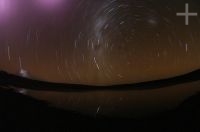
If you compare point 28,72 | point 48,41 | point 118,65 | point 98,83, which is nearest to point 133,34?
point 118,65

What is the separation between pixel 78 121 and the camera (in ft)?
7.61

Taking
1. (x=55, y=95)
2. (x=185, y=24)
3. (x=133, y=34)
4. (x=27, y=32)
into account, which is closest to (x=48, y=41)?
(x=27, y=32)

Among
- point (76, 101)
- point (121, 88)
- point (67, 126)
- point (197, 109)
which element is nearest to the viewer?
point (67, 126)

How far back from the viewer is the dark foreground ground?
7.22ft

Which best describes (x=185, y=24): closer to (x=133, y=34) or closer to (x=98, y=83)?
(x=133, y=34)

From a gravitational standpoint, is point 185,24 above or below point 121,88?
above

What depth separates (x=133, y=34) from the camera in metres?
2.82

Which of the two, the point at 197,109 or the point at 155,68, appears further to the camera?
the point at 155,68

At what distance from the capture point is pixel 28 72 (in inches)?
110

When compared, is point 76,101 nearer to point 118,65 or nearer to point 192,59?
point 118,65

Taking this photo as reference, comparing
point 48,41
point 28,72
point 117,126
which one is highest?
point 48,41

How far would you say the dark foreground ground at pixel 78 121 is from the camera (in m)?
2.20

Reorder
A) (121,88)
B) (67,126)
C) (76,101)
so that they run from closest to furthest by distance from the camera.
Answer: (67,126) < (76,101) < (121,88)

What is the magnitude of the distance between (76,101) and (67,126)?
1.28ft
